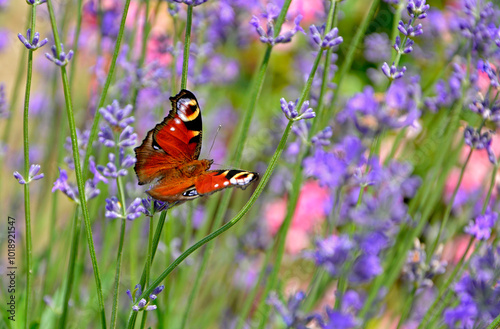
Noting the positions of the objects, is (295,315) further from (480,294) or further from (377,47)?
(377,47)

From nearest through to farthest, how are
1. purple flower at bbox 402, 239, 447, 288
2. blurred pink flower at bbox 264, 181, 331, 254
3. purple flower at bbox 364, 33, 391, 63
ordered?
1. purple flower at bbox 402, 239, 447, 288
2. purple flower at bbox 364, 33, 391, 63
3. blurred pink flower at bbox 264, 181, 331, 254

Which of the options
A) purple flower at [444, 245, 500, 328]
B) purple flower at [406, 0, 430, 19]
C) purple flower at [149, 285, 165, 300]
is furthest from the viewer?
purple flower at [444, 245, 500, 328]

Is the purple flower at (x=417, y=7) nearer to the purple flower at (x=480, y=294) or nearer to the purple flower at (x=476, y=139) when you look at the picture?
the purple flower at (x=476, y=139)

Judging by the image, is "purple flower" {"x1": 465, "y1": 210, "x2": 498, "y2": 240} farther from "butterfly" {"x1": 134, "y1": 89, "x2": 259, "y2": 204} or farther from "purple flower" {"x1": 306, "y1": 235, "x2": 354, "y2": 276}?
"butterfly" {"x1": 134, "y1": 89, "x2": 259, "y2": 204}

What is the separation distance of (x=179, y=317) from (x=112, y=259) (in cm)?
38

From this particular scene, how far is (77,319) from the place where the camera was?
1.86 m

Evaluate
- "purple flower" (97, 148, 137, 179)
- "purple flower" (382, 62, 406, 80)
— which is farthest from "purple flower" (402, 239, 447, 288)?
"purple flower" (97, 148, 137, 179)

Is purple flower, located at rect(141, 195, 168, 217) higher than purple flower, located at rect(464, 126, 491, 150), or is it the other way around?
purple flower, located at rect(464, 126, 491, 150)

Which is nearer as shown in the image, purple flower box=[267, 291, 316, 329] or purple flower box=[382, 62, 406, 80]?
purple flower box=[382, 62, 406, 80]

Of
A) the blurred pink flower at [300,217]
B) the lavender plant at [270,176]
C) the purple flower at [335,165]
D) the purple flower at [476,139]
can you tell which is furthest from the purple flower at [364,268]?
the blurred pink flower at [300,217]

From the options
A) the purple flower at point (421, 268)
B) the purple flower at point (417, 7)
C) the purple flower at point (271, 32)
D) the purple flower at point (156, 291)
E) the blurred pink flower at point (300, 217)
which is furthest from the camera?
the blurred pink flower at point (300, 217)

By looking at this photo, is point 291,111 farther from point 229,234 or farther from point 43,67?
point 43,67

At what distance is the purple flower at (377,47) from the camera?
250 centimetres

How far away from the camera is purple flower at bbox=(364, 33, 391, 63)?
2.50m
